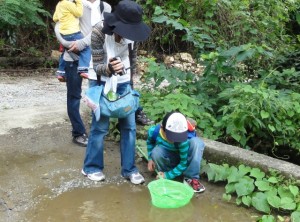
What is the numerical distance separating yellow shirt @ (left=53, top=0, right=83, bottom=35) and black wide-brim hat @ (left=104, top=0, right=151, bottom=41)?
958 mm

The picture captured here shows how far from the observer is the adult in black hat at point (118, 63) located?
3596 mm

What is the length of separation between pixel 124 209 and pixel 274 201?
1.20 meters

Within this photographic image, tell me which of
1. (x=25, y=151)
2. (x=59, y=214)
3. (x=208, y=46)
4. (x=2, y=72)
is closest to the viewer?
(x=59, y=214)

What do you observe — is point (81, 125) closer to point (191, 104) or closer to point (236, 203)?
point (191, 104)

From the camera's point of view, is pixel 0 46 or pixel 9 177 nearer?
pixel 9 177

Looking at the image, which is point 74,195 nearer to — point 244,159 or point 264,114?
point 244,159

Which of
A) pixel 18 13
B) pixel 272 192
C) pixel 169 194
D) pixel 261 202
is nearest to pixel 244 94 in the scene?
pixel 272 192

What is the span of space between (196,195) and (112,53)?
1431 mm

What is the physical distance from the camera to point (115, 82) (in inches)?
148

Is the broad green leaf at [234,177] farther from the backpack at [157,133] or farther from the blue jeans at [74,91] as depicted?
the blue jeans at [74,91]

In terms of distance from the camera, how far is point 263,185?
3721mm

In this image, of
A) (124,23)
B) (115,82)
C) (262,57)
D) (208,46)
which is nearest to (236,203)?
(115,82)

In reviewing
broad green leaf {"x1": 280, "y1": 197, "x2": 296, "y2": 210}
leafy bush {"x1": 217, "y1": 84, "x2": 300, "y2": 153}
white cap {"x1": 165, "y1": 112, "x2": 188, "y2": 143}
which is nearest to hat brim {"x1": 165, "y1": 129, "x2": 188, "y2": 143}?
white cap {"x1": 165, "y1": 112, "x2": 188, "y2": 143}

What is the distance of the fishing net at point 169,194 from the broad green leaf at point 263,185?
59cm
